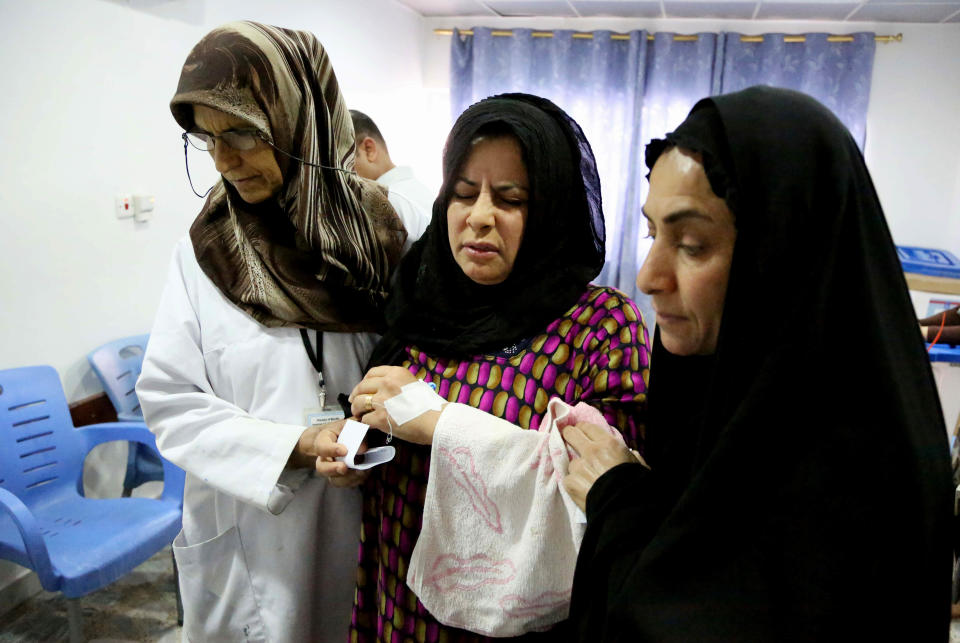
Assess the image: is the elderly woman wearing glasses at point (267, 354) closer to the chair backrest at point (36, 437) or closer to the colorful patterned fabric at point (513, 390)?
the colorful patterned fabric at point (513, 390)

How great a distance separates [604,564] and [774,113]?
506 mm

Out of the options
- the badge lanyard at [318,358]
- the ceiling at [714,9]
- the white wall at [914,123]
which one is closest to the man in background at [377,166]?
the badge lanyard at [318,358]

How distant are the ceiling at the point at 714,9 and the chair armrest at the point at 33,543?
14.2ft

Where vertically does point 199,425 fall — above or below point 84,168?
below

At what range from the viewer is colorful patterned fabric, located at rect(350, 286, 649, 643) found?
0.94 m

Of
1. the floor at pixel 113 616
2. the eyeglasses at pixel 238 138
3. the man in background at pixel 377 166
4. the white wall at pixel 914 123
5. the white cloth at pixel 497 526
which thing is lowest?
the floor at pixel 113 616

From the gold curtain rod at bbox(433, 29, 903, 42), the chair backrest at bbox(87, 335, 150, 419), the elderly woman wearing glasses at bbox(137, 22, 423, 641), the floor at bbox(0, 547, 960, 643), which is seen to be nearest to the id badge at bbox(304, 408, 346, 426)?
the elderly woman wearing glasses at bbox(137, 22, 423, 641)

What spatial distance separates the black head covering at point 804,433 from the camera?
0.58 meters

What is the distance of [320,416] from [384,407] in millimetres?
216

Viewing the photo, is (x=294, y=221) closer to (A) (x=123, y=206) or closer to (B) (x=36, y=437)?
(B) (x=36, y=437)

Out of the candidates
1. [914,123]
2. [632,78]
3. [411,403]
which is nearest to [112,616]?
[411,403]

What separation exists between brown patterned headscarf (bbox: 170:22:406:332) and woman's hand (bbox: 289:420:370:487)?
197mm

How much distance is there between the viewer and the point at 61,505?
7.01 ft

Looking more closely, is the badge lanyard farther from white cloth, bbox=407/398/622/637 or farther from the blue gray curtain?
the blue gray curtain
